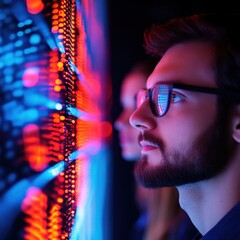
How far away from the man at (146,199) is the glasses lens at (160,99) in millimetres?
399

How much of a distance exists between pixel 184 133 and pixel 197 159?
0.07m

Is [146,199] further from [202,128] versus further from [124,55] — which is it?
[202,128]

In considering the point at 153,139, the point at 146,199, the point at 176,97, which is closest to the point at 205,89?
the point at 176,97

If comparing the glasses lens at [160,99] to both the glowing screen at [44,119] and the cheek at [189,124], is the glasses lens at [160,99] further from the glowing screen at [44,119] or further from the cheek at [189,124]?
the glowing screen at [44,119]

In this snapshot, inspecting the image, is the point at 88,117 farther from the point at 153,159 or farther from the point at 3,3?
the point at 3,3

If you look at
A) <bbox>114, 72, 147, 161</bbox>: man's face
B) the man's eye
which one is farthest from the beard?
<bbox>114, 72, 147, 161</bbox>: man's face

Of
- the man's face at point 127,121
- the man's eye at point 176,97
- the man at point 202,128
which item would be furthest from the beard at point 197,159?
the man's face at point 127,121

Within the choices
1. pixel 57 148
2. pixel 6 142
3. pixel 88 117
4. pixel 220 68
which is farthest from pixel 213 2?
pixel 6 142

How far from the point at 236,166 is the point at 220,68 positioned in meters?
0.24

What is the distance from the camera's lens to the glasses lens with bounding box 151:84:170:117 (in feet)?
3.01

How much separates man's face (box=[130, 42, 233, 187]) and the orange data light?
1.31 feet

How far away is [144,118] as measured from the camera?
3.04 ft

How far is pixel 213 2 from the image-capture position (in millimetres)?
1763

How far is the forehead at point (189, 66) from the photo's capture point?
3.05ft
